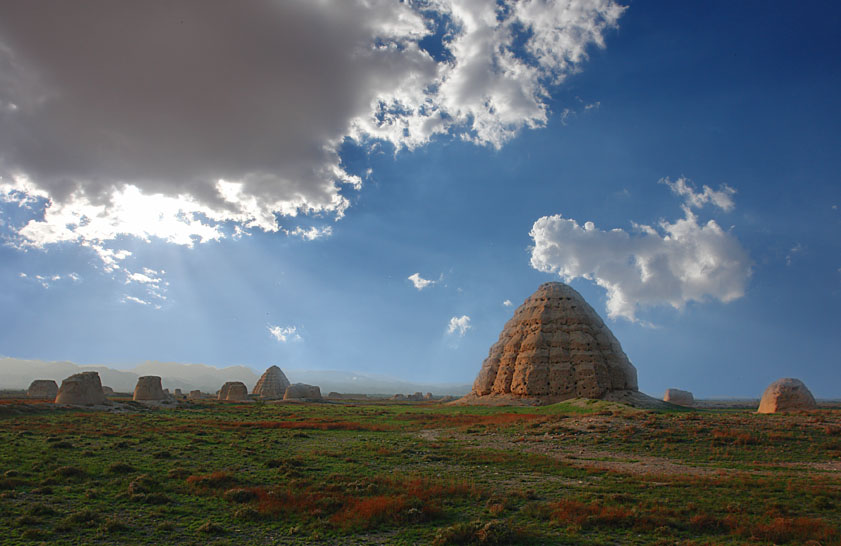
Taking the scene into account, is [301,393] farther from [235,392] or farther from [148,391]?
[148,391]

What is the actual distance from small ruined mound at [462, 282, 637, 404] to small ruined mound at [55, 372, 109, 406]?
4182 cm

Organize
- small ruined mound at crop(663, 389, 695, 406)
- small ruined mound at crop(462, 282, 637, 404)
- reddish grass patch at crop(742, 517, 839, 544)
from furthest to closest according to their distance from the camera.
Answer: small ruined mound at crop(663, 389, 695, 406), small ruined mound at crop(462, 282, 637, 404), reddish grass patch at crop(742, 517, 839, 544)

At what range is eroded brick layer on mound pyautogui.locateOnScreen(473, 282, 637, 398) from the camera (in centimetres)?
5122

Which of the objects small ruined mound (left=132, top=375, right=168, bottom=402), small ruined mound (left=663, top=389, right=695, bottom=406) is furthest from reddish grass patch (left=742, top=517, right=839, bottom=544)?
small ruined mound (left=663, top=389, right=695, bottom=406)

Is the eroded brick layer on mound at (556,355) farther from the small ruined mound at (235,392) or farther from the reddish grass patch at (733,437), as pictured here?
the small ruined mound at (235,392)

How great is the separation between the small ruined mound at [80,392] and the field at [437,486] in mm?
17955

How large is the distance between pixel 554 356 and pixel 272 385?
6398cm

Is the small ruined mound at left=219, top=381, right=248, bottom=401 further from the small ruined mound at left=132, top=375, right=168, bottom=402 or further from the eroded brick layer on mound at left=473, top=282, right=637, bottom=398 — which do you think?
the eroded brick layer on mound at left=473, top=282, right=637, bottom=398

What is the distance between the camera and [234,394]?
3076 inches

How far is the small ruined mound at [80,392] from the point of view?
41.3 meters

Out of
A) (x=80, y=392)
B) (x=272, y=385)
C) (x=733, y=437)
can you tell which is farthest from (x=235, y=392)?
(x=733, y=437)

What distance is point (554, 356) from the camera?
5306 cm

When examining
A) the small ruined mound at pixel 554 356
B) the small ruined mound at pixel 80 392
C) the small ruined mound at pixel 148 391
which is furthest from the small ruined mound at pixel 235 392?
the small ruined mound at pixel 554 356

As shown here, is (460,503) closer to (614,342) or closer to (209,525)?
(209,525)
